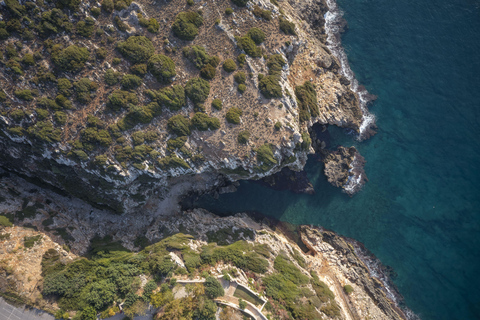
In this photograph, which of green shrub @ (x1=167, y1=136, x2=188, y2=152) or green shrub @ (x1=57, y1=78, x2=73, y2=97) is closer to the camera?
green shrub @ (x1=57, y1=78, x2=73, y2=97)

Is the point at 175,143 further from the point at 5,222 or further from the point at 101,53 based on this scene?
the point at 5,222

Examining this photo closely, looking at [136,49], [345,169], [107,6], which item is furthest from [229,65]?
[345,169]

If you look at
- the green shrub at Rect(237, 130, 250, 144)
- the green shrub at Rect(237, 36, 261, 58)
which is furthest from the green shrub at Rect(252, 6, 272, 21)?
the green shrub at Rect(237, 130, 250, 144)

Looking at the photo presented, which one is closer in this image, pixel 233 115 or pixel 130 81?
pixel 130 81

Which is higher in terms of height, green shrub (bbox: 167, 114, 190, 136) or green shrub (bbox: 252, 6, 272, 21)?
green shrub (bbox: 252, 6, 272, 21)

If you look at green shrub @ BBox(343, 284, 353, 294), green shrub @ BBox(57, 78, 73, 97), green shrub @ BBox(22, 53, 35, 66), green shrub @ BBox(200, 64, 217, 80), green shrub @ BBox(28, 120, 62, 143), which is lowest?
green shrub @ BBox(343, 284, 353, 294)

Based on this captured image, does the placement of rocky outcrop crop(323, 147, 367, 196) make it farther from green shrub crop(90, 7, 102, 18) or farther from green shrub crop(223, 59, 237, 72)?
green shrub crop(90, 7, 102, 18)

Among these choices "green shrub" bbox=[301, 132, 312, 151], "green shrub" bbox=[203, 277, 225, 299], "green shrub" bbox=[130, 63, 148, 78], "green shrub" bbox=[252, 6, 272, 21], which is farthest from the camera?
"green shrub" bbox=[301, 132, 312, 151]
